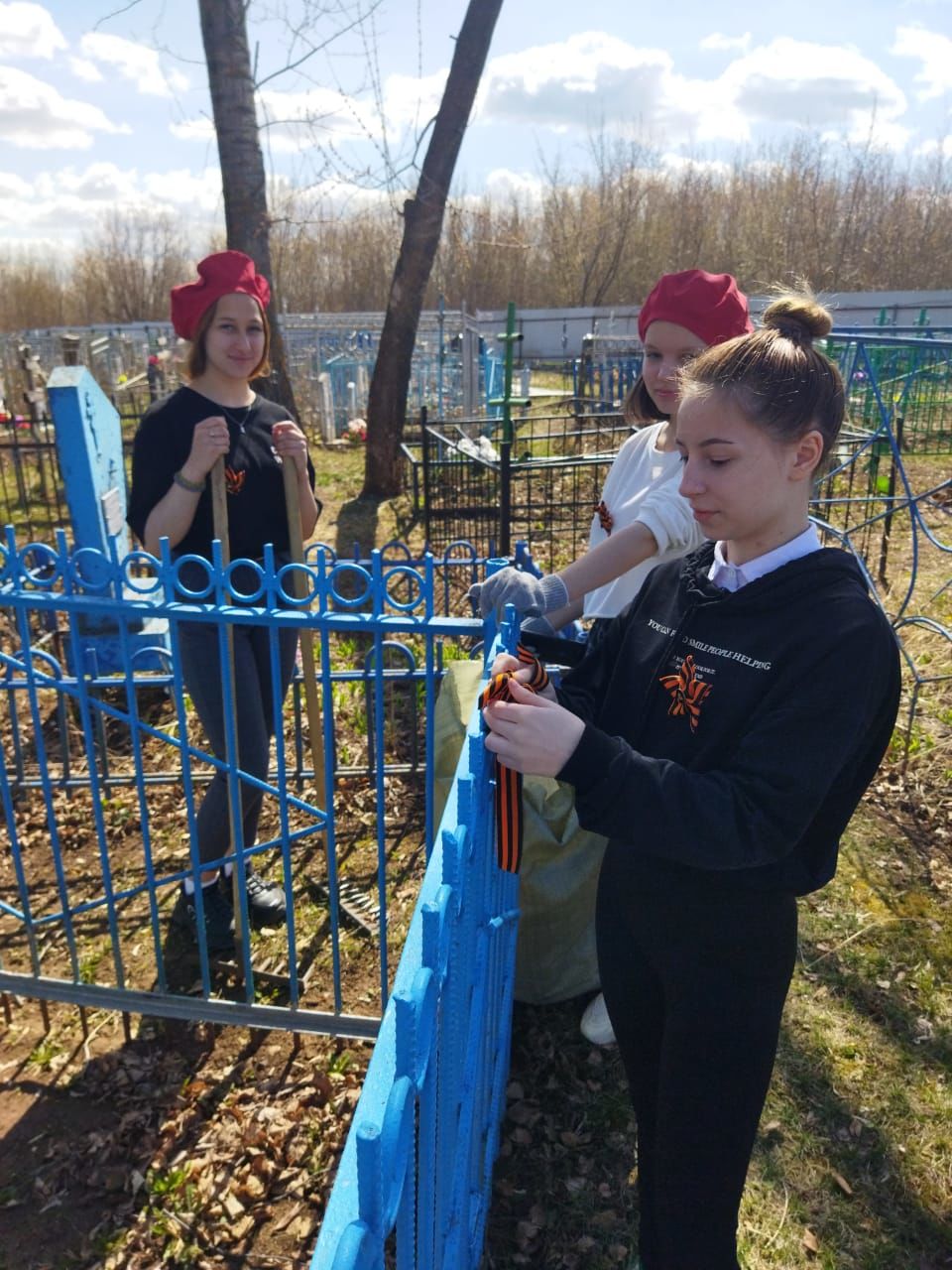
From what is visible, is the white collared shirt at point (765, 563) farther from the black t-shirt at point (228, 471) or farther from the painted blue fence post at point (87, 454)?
the painted blue fence post at point (87, 454)

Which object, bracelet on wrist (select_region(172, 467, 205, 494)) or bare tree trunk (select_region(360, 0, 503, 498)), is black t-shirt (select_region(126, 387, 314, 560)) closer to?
bracelet on wrist (select_region(172, 467, 205, 494))

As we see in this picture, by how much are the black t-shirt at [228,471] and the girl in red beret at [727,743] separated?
5.24 ft

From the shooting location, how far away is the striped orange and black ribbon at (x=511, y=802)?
1581 millimetres

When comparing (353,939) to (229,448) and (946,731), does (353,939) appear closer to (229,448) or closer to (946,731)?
(229,448)

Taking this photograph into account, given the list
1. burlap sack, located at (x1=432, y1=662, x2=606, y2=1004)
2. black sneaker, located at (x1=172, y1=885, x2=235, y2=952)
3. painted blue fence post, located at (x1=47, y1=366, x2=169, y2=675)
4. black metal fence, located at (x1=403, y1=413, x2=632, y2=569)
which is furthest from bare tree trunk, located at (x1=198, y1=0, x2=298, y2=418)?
burlap sack, located at (x1=432, y1=662, x2=606, y2=1004)

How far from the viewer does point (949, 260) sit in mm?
34812

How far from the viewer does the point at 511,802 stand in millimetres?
1635

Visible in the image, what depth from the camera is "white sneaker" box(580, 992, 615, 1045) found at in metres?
2.76

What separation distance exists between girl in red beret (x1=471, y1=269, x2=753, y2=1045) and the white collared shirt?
41cm

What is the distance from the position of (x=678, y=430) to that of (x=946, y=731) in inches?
162

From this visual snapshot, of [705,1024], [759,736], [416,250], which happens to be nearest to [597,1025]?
[705,1024]

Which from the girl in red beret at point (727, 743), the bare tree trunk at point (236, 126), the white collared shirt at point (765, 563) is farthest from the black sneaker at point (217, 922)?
the bare tree trunk at point (236, 126)

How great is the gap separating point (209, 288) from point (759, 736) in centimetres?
242

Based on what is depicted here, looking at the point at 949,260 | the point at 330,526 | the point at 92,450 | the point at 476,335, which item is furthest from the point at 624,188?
the point at 92,450
